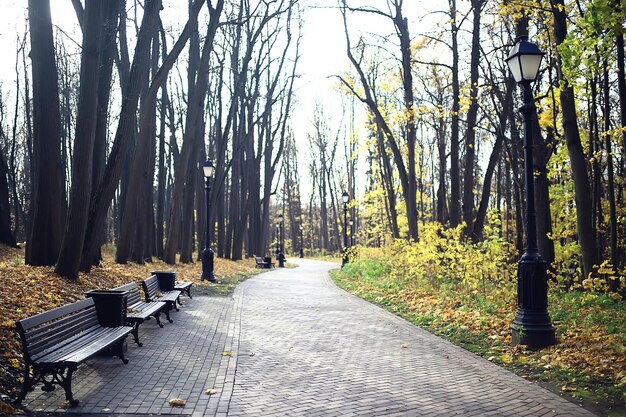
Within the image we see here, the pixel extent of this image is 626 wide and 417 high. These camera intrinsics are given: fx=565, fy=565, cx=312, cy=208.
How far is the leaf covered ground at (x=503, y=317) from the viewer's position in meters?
6.53

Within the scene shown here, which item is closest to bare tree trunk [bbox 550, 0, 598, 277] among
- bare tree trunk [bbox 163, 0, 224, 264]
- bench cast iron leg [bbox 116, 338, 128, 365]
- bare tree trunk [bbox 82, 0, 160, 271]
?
bench cast iron leg [bbox 116, 338, 128, 365]

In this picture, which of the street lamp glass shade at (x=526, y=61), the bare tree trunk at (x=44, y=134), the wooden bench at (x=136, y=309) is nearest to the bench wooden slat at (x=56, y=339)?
the wooden bench at (x=136, y=309)

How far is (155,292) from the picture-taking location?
12.0m

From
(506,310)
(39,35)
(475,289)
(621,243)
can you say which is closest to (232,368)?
(506,310)

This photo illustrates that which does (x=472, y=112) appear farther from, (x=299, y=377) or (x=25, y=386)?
(x=25, y=386)

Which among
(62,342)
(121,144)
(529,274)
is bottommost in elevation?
(62,342)

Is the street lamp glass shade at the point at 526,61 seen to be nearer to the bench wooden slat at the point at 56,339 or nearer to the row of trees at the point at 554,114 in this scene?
the row of trees at the point at 554,114

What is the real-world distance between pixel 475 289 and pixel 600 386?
710 cm

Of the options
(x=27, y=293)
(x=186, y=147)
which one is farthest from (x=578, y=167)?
(x=186, y=147)

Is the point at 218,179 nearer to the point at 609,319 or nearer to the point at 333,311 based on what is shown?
the point at 333,311

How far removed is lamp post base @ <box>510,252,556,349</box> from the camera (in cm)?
800

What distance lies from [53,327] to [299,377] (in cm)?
280

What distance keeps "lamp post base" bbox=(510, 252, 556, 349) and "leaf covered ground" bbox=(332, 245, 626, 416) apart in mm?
184

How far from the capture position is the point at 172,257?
22.8m
